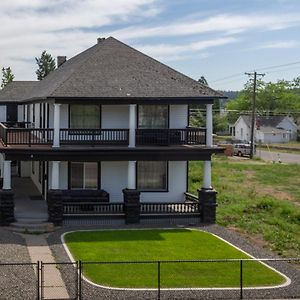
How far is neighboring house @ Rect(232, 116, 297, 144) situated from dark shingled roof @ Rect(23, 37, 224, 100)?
231 feet

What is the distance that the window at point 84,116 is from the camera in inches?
1065

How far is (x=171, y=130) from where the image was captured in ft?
86.8

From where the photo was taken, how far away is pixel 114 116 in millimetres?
27266

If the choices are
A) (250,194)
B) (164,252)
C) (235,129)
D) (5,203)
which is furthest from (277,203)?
(235,129)

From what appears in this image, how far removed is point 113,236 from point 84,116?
7.07 metres

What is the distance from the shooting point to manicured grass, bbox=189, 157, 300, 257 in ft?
74.8

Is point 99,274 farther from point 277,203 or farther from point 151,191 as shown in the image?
point 277,203

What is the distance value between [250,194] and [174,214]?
960 centimetres

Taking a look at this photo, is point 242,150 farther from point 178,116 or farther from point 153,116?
point 153,116

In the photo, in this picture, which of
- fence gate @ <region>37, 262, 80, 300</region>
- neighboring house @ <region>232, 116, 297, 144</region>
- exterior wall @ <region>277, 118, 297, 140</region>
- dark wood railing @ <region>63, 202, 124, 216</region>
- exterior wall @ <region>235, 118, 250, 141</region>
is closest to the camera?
fence gate @ <region>37, 262, 80, 300</region>

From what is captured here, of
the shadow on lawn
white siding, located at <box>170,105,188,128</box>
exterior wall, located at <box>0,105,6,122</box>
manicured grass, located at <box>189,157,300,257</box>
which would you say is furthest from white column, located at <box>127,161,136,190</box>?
exterior wall, located at <box>0,105,6,122</box>

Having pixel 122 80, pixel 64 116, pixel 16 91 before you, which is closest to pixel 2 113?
pixel 16 91

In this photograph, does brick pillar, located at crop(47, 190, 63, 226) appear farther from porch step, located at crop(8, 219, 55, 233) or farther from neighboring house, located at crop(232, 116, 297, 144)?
neighboring house, located at crop(232, 116, 297, 144)

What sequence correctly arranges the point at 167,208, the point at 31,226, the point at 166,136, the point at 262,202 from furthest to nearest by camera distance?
the point at 262,202 < the point at 166,136 < the point at 167,208 < the point at 31,226
